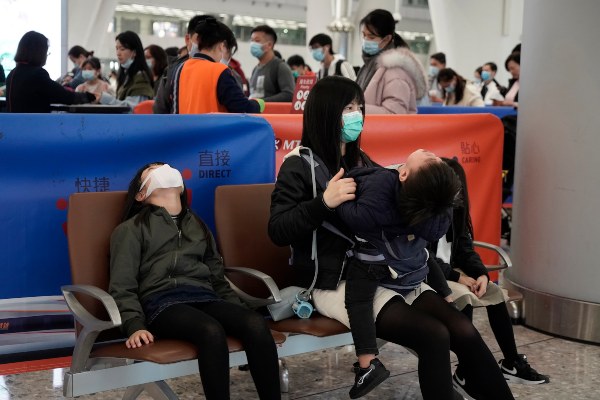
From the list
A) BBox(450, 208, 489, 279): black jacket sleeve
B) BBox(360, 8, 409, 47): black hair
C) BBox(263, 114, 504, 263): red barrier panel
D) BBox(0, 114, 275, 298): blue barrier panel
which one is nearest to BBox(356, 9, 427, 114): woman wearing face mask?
BBox(360, 8, 409, 47): black hair

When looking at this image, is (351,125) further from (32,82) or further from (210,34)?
(32,82)

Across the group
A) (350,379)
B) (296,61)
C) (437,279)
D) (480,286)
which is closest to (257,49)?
(350,379)

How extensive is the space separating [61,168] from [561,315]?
2.67m

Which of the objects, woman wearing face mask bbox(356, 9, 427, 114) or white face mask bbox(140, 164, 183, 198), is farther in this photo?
woman wearing face mask bbox(356, 9, 427, 114)

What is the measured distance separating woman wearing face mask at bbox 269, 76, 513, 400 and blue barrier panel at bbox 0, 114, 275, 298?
0.69 metres

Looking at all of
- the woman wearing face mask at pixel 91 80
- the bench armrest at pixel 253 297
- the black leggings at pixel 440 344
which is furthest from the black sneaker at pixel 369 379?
the woman wearing face mask at pixel 91 80

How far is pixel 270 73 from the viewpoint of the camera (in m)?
7.16

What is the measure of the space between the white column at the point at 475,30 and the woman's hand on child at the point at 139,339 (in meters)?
17.9

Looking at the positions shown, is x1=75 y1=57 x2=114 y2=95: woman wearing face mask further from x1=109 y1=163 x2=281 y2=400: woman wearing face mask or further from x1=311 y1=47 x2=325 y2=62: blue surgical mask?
x1=109 y1=163 x2=281 y2=400: woman wearing face mask

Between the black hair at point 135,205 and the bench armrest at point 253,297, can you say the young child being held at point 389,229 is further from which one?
the black hair at point 135,205

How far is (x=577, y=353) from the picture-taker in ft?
13.4

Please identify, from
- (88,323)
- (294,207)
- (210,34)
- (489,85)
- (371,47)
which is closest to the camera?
(88,323)

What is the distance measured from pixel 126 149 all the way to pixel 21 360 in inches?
40.9

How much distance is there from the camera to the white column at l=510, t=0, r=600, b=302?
417cm
